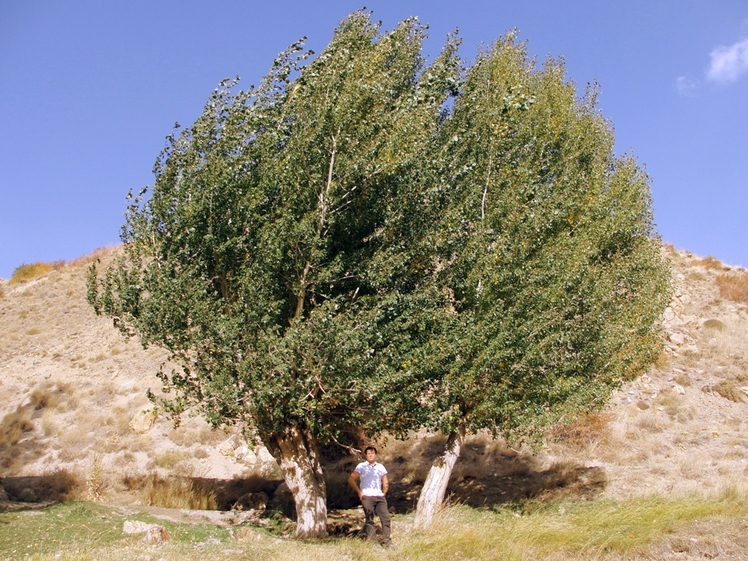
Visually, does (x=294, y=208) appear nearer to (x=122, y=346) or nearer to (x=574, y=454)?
(x=574, y=454)

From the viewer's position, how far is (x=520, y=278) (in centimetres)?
1128

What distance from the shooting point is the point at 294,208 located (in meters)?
10.2

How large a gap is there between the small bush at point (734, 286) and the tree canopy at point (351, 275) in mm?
20191

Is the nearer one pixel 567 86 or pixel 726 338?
pixel 567 86

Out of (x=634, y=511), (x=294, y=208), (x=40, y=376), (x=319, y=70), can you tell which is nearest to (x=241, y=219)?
(x=294, y=208)

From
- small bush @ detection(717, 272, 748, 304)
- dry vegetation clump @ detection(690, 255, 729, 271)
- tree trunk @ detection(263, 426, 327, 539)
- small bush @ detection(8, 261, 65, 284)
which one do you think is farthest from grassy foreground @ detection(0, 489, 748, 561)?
small bush @ detection(8, 261, 65, 284)

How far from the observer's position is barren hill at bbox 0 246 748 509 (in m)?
15.6

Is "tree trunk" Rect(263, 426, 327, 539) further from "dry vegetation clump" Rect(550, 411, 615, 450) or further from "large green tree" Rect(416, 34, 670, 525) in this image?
"dry vegetation clump" Rect(550, 411, 615, 450)

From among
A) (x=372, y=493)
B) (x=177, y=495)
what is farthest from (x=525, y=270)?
(x=177, y=495)

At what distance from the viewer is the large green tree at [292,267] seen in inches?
380

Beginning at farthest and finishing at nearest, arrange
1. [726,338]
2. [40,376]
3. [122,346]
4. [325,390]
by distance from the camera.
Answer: [122,346]
[40,376]
[726,338]
[325,390]

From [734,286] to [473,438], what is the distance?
59.5 ft

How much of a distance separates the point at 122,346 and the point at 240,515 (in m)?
18.2

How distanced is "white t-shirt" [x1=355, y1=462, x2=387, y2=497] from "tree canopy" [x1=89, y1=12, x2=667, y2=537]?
3.65 feet
